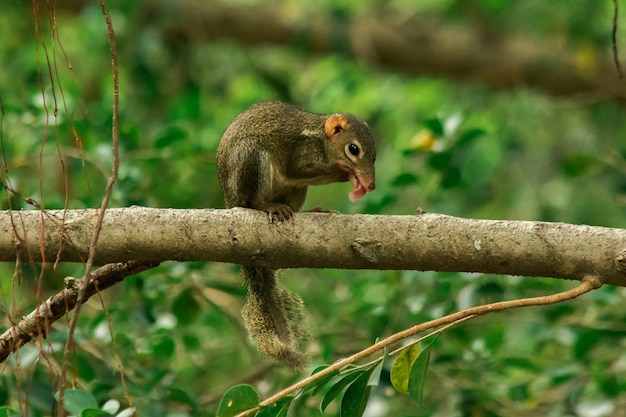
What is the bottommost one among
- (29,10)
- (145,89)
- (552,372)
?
(552,372)

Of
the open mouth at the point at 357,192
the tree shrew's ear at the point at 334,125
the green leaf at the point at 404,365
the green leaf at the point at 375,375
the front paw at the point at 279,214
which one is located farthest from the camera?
the tree shrew's ear at the point at 334,125

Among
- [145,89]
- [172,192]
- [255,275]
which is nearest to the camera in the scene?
[255,275]

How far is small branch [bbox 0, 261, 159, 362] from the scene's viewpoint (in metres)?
2.29

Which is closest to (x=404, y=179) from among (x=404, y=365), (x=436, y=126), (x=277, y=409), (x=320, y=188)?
(x=436, y=126)

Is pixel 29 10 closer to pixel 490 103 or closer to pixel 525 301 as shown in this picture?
pixel 490 103

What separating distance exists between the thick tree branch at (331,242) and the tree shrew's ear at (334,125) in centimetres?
143

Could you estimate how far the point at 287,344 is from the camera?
2920mm

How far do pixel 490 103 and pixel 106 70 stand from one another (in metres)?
2.99

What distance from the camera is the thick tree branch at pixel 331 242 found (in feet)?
7.58

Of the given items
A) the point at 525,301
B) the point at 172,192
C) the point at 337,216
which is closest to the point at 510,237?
the point at 525,301

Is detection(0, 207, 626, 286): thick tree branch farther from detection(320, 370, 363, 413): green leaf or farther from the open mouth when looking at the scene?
the open mouth

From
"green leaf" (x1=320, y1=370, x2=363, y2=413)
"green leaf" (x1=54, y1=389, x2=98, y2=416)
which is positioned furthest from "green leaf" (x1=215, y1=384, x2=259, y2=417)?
"green leaf" (x1=54, y1=389, x2=98, y2=416)

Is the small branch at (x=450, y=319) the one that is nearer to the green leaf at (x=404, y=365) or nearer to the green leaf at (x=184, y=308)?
the green leaf at (x=404, y=365)

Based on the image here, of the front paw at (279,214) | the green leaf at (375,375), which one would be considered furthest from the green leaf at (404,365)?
the front paw at (279,214)
